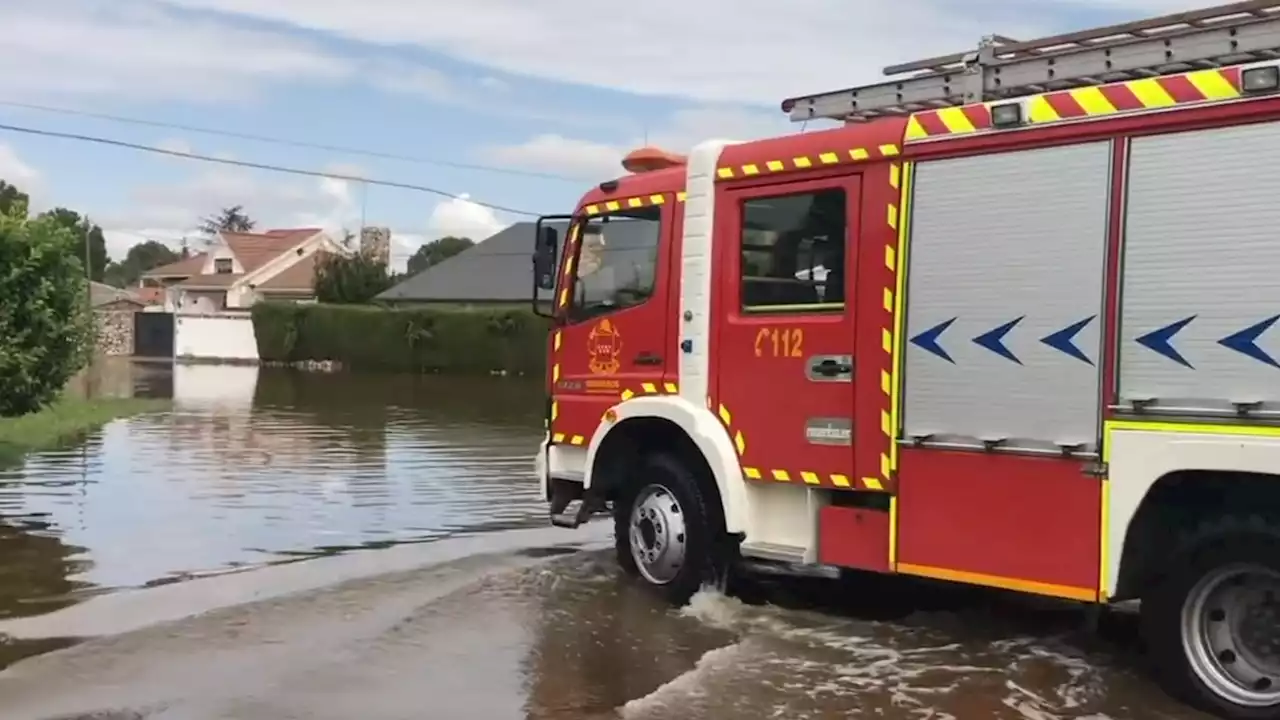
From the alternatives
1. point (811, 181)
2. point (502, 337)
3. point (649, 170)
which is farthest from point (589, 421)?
point (502, 337)

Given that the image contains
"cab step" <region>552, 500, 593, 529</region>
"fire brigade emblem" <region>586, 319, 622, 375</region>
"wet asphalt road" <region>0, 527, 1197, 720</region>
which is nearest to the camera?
"wet asphalt road" <region>0, 527, 1197, 720</region>

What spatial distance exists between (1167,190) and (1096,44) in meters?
1.36

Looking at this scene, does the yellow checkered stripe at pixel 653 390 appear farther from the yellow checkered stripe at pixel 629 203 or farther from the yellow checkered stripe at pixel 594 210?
the yellow checkered stripe at pixel 629 203

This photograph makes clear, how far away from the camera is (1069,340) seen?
6449mm

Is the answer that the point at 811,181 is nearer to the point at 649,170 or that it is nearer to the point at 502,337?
the point at 649,170

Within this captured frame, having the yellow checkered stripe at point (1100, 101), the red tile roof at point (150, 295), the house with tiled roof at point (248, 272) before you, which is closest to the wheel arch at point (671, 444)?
the yellow checkered stripe at point (1100, 101)

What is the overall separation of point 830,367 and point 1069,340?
1491 millimetres

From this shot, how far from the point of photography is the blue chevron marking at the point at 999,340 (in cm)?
668

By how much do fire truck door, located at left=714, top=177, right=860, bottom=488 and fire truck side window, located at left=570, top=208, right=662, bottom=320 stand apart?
0.69 m

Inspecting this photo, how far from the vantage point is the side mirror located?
31.3 feet

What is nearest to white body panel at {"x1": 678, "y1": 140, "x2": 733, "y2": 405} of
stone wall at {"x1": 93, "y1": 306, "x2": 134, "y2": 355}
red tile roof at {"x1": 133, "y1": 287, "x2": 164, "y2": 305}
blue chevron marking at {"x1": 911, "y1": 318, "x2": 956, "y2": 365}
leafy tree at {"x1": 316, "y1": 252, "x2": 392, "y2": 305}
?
blue chevron marking at {"x1": 911, "y1": 318, "x2": 956, "y2": 365}

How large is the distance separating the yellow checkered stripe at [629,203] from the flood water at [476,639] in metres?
2.45

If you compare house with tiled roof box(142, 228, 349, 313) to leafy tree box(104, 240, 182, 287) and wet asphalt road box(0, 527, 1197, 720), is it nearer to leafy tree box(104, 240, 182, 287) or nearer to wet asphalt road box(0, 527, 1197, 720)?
leafy tree box(104, 240, 182, 287)

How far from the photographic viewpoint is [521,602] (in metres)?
8.74
